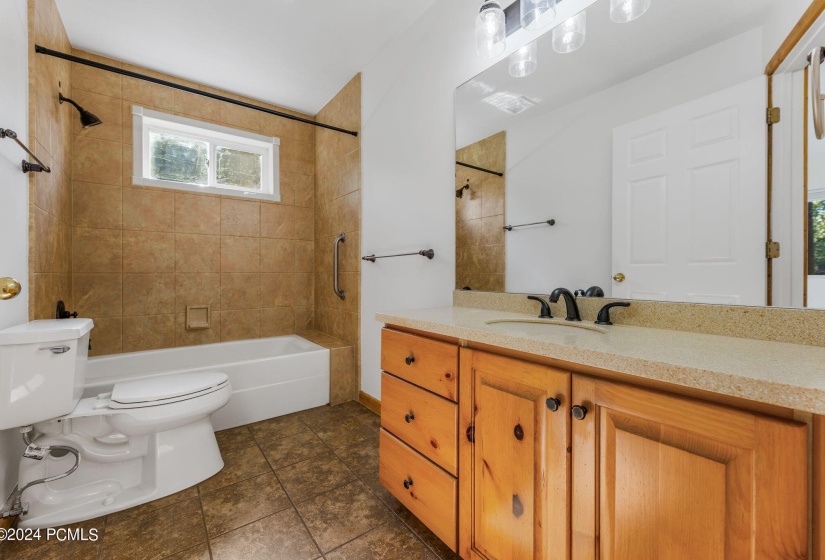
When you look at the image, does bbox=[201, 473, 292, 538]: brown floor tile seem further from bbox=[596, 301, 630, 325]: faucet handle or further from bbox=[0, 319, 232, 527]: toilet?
bbox=[596, 301, 630, 325]: faucet handle

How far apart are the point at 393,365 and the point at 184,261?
91.4 inches

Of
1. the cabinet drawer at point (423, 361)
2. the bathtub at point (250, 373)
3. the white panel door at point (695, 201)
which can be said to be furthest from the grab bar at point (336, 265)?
the white panel door at point (695, 201)

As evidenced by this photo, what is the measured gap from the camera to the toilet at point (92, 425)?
4.22ft

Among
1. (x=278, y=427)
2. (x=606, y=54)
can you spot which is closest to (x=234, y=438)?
(x=278, y=427)

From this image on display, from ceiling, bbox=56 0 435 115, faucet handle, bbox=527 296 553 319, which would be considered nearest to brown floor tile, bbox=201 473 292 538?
faucet handle, bbox=527 296 553 319

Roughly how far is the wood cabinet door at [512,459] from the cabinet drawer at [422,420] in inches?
2.2

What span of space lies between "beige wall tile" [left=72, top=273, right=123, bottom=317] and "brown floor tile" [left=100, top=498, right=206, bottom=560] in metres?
1.75

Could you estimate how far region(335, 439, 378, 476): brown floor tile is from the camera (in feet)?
5.80

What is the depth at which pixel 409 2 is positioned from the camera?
6.54 feet

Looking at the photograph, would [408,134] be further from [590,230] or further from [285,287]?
[285,287]

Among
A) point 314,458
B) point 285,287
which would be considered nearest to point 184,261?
point 285,287

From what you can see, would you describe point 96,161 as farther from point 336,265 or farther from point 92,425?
point 92,425

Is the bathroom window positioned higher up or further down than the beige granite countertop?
higher up

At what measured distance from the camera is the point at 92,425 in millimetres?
1569
